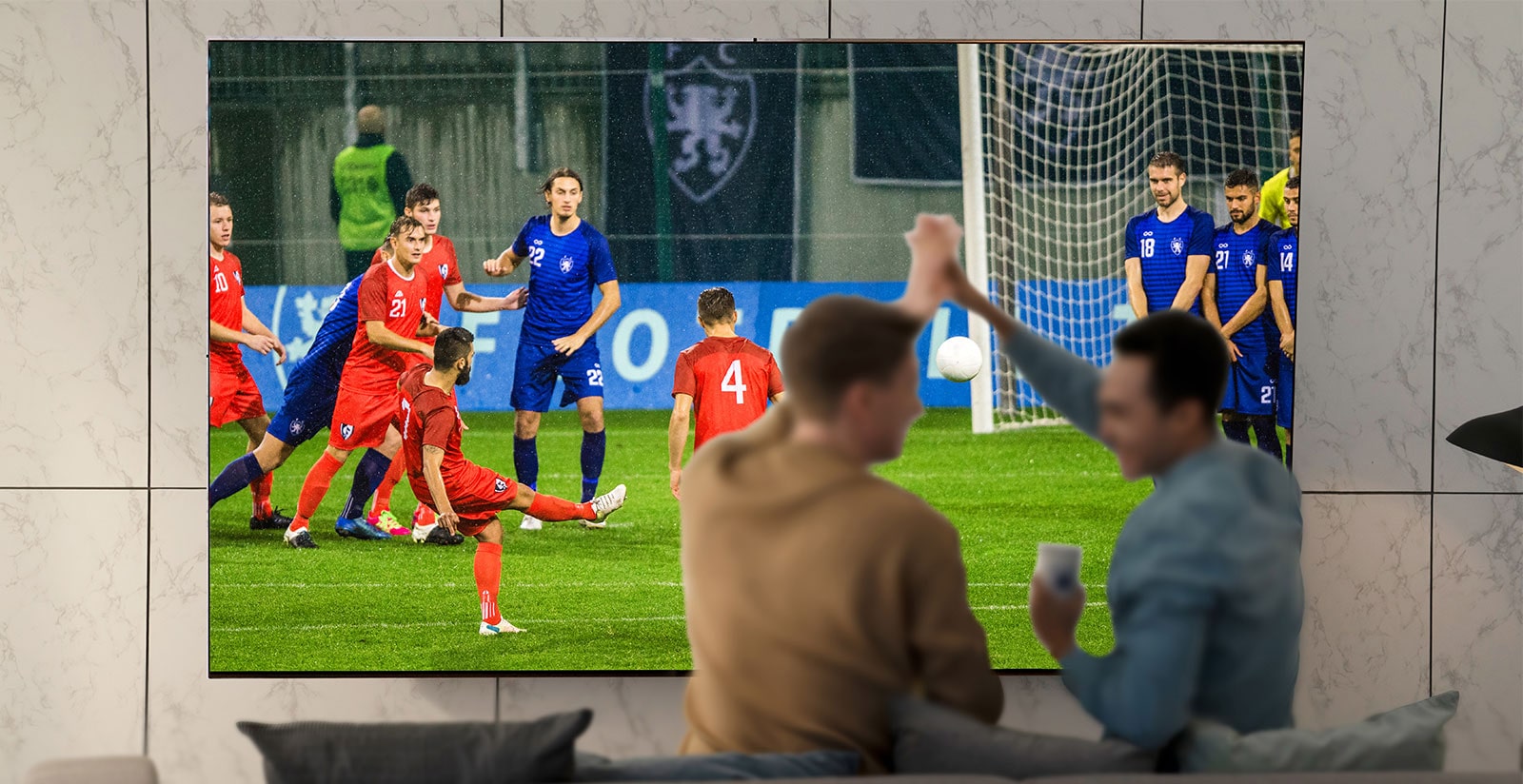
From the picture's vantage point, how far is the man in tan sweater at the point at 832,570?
1804 millimetres

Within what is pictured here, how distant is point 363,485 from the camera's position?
3.93m

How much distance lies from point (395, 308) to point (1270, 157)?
8.91 ft

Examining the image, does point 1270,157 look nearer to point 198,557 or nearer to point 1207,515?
point 1207,515

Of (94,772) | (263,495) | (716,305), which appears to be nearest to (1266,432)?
(716,305)

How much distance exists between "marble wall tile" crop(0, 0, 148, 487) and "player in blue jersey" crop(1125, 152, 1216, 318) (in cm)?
306

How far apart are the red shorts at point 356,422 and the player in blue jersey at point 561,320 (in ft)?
1.37

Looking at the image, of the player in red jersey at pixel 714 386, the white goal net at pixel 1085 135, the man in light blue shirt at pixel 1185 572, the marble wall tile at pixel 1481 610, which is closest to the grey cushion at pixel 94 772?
the man in light blue shirt at pixel 1185 572

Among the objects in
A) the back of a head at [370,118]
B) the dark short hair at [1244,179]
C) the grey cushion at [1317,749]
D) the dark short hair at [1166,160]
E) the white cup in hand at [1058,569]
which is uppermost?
the back of a head at [370,118]

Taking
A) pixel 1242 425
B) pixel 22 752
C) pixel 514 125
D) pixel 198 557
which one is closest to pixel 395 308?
pixel 514 125

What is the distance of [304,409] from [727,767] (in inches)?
98.6

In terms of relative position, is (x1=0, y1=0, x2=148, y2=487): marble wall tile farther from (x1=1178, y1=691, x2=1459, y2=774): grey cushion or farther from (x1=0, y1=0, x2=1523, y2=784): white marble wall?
(x1=1178, y1=691, x2=1459, y2=774): grey cushion

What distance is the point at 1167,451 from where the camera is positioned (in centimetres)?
190

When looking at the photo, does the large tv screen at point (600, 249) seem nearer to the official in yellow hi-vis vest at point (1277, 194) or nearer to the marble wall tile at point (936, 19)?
the official in yellow hi-vis vest at point (1277, 194)

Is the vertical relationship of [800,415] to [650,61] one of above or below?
below
